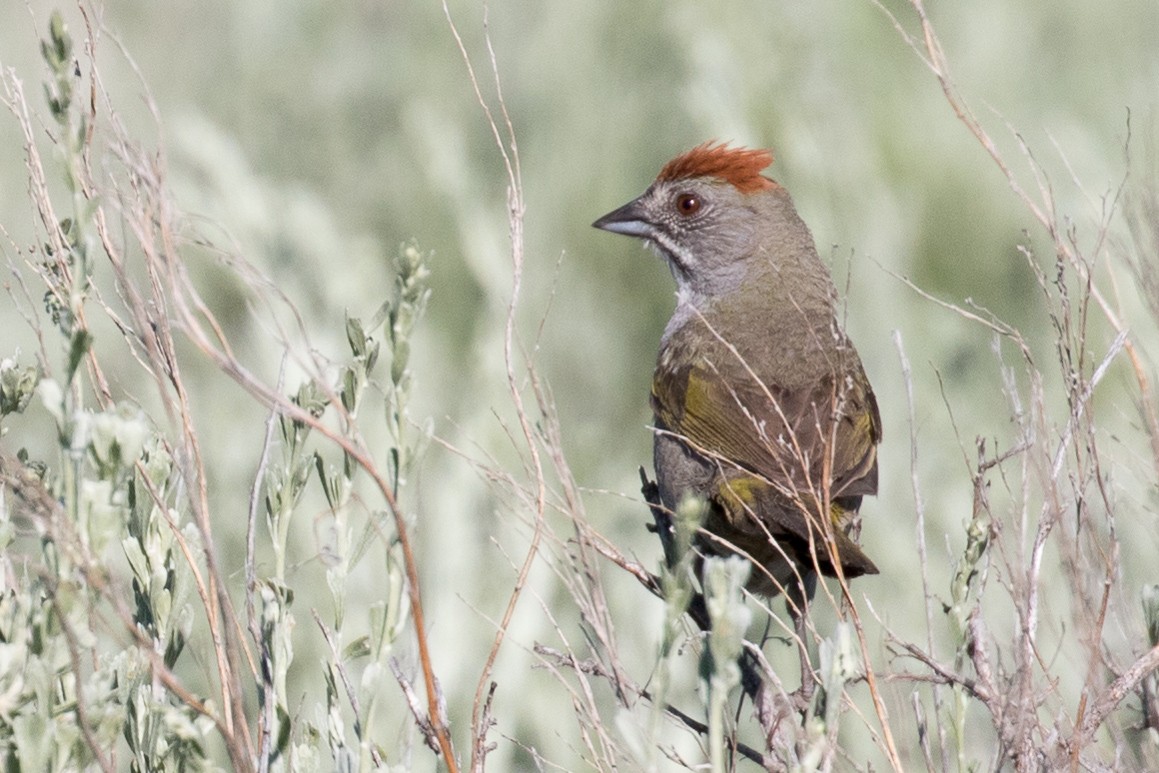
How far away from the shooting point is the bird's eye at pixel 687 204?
514cm

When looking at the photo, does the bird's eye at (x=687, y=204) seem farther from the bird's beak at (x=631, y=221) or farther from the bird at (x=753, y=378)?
the bird's beak at (x=631, y=221)

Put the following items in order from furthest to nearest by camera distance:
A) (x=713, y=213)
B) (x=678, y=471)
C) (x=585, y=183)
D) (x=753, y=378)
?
(x=585, y=183) → (x=713, y=213) → (x=678, y=471) → (x=753, y=378)

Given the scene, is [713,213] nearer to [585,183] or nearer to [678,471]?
[678,471]

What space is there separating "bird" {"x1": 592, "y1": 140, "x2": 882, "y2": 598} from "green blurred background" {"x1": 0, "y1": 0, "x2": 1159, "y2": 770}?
0.44 metres

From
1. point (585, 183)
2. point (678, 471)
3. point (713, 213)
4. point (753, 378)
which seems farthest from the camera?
point (585, 183)

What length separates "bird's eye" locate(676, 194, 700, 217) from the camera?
514 centimetres

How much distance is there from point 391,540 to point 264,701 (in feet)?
1.31

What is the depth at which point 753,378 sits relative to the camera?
3.65 meters

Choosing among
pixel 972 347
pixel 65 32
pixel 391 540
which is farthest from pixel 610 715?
pixel 65 32

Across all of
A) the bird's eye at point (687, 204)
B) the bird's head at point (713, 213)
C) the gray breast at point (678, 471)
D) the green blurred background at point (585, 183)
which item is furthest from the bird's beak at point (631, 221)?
the gray breast at point (678, 471)

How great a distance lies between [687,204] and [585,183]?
2220 millimetres

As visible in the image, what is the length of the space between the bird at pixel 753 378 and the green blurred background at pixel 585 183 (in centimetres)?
44

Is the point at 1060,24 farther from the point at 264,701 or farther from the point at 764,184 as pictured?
the point at 264,701

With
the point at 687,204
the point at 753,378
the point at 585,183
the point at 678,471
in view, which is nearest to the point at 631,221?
the point at 687,204
